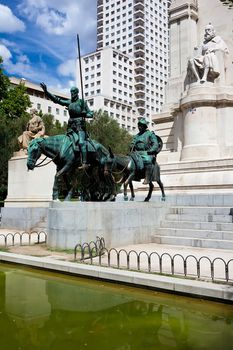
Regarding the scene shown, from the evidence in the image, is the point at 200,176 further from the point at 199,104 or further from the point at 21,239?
the point at 21,239

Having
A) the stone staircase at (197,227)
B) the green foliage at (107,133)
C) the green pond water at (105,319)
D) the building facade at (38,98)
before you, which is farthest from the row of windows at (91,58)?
the green pond water at (105,319)

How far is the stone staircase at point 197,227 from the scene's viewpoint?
12055mm

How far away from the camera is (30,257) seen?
32.3ft

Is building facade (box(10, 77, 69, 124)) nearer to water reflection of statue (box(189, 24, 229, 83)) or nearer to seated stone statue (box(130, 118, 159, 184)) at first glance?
water reflection of statue (box(189, 24, 229, 83))

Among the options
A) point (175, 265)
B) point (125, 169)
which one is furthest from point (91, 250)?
point (125, 169)

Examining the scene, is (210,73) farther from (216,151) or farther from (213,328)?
(213,328)

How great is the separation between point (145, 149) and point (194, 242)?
14.2ft

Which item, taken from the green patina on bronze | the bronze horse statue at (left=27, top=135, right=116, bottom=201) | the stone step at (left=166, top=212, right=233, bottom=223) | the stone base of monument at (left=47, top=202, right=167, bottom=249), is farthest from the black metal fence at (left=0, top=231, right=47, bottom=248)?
the stone step at (left=166, top=212, right=233, bottom=223)

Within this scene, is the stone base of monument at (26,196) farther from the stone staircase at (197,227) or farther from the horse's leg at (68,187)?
the stone staircase at (197,227)

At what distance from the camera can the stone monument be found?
754 inches

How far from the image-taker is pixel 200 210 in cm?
1434

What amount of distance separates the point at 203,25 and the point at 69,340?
23571mm

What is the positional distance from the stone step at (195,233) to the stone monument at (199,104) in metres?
5.11

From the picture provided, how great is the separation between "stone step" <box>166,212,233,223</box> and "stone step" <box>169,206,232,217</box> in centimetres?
28
